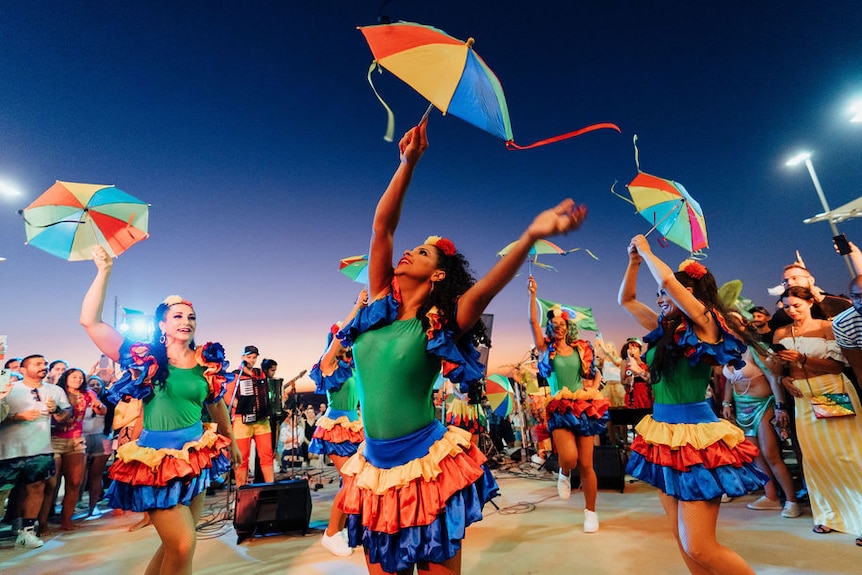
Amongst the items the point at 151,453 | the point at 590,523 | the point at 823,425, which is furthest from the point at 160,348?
the point at 823,425

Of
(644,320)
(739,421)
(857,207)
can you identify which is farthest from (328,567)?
(857,207)

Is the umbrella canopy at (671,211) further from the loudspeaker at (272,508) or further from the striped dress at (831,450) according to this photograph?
the loudspeaker at (272,508)

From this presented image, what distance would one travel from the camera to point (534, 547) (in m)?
3.98

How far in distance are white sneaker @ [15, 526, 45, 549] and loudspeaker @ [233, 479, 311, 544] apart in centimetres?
218

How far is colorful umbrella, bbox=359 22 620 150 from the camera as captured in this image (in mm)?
1810

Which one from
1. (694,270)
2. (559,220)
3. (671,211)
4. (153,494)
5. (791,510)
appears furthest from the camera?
(791,510)

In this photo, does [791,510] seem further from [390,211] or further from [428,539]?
[390,211]

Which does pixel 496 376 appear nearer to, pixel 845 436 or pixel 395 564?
pixel 845 436

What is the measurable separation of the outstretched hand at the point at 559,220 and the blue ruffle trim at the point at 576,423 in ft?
12.1

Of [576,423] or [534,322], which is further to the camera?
[534,322]

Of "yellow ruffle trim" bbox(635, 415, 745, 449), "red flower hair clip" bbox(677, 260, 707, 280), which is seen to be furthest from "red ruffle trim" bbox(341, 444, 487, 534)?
"red flower hair clip" bbox(677, 260, 707, 280)

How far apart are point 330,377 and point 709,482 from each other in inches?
135

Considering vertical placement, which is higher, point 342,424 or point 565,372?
point 565,372

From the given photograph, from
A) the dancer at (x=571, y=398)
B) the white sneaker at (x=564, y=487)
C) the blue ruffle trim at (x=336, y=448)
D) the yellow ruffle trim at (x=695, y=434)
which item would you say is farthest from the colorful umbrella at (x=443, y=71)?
the white sneaker at (x=564, y=487)
